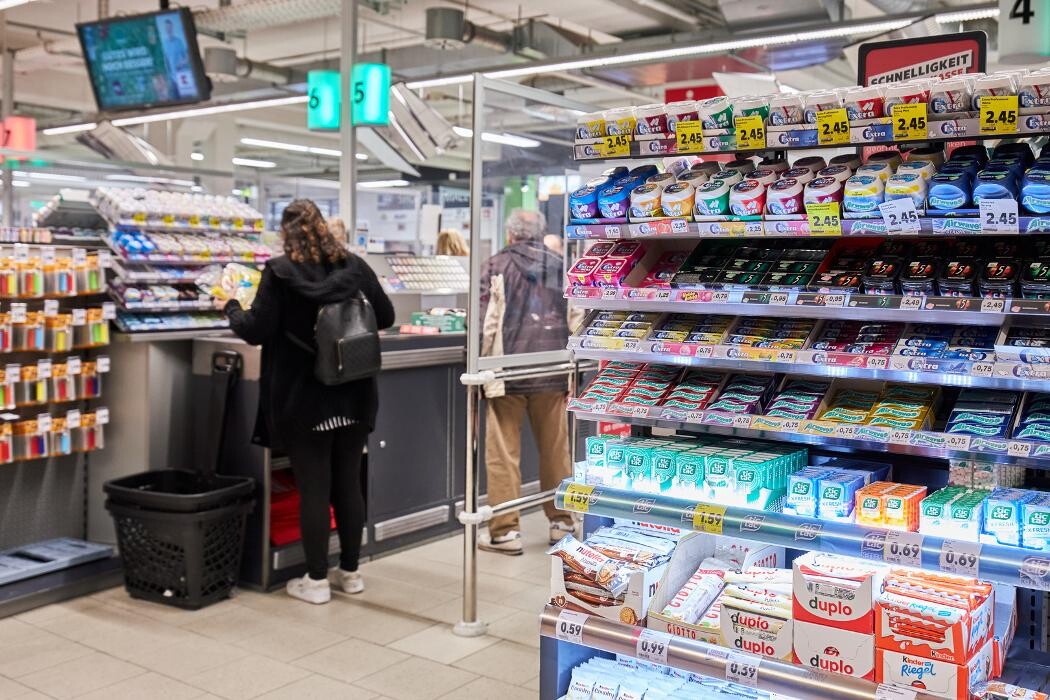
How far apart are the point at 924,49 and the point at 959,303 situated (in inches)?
72.1

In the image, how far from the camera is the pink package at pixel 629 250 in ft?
9.76

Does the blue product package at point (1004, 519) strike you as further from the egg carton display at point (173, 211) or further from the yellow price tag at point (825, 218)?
the egg carton display at point (173, 211)

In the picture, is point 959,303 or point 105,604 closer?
point 959,303

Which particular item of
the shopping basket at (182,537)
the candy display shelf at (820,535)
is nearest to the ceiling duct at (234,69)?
the shopping basket at (182,537)

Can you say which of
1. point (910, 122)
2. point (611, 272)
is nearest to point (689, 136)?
point (611, 272)

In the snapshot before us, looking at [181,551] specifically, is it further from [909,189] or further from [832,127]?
[909,189]

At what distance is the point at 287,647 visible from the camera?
13.9ft

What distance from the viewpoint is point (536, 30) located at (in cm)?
1111

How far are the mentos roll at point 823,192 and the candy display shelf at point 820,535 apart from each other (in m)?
0.79

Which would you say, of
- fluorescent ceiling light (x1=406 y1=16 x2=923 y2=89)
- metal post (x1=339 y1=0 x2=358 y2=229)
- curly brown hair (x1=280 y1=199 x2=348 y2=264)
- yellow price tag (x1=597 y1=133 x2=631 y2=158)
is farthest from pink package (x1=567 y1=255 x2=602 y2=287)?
fluorescent ceiling light (x1=406 y1=16 x2=923 y2=89)

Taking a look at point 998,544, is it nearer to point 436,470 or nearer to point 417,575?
point 417,575

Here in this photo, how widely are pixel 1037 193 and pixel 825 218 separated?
0.47 metres

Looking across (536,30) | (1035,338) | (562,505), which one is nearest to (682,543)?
(562,505)

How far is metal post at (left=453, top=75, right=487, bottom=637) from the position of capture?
13.6 ft
